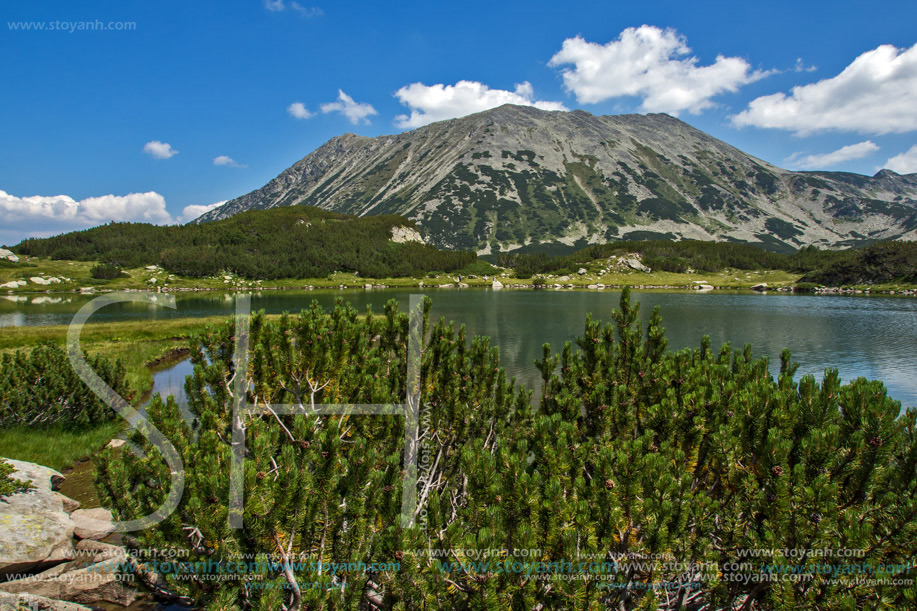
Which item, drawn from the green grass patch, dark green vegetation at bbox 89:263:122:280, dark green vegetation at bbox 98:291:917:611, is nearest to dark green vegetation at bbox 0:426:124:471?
the green grass patch

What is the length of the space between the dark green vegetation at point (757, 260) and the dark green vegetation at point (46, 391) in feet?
526

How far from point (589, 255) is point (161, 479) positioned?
193591 mm

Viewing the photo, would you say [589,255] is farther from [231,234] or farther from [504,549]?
[504,549]

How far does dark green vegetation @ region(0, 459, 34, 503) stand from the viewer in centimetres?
822

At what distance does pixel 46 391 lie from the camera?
49.2ft

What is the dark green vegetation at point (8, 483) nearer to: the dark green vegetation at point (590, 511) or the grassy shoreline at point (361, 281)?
the dark green vegetation at point (590, 511)

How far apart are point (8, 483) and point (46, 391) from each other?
28.5 feet

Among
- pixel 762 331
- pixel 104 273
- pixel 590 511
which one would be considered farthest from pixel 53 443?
pixel 104 273

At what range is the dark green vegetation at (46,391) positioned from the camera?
47.6 ft

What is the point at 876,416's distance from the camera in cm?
469

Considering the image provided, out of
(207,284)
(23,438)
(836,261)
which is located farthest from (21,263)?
(836,261)

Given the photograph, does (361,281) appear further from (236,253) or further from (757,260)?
(757,260)

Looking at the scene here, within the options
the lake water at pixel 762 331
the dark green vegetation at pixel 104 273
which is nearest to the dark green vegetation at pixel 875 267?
the lake water at pixel 762 331

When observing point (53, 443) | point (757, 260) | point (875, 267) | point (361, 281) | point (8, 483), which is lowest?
point (53, 443)
